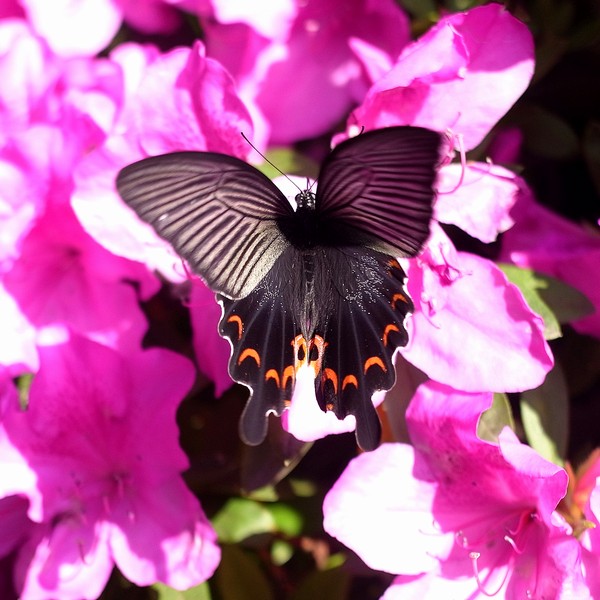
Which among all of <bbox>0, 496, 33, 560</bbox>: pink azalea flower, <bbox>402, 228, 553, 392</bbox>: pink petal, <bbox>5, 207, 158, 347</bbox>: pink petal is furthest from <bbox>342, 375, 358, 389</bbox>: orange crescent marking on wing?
<bbox>0, 496, 33, 560</bbox>: pink azalea flower

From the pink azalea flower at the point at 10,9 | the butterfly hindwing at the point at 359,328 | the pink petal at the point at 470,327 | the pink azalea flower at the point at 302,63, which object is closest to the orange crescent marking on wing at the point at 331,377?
the butterfly hindwing at the point at 359,328

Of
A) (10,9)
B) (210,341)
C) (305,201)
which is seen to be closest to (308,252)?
(305,201)

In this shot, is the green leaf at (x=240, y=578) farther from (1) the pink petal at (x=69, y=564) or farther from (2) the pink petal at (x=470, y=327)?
(2) the pink petal at (x=470, y=327)

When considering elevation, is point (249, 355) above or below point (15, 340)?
above

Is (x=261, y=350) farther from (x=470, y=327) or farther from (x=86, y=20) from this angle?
(x=86, y=20)

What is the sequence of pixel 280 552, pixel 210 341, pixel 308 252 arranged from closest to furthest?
pixel 308 252
pixel 210 341
pixel 280 552

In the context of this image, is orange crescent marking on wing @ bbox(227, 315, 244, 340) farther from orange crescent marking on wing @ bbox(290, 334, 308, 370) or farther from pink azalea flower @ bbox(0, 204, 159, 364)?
pink azalea flower @ bbox(0, 204, 159, 364)

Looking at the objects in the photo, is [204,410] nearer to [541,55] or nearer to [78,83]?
[78,83]
